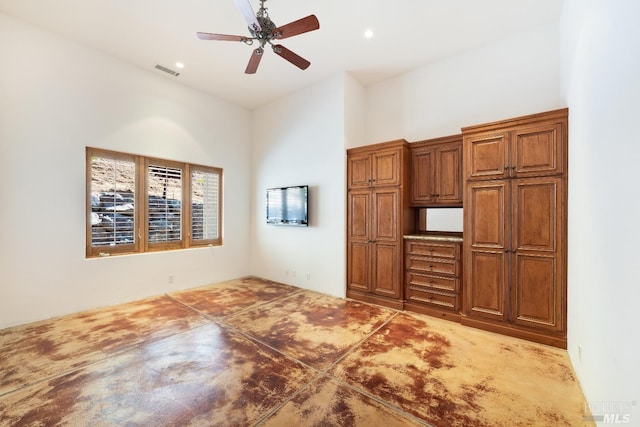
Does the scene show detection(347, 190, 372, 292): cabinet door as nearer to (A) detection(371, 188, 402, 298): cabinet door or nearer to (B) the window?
(A) detection(371, 188, 402, 298): cabinet door

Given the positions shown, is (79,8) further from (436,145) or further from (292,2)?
(436,145)

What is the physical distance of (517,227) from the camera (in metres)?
2.83

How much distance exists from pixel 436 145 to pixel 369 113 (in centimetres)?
155

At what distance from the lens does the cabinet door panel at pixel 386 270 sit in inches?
148

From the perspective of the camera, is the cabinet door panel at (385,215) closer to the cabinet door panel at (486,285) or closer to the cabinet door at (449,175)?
the cabinet door at (449,175)

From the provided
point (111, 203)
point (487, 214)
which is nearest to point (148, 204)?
point (111, 203)

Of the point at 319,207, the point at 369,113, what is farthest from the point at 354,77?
the point at 319,207

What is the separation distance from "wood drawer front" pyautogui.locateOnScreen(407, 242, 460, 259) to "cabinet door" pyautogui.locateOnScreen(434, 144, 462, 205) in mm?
642

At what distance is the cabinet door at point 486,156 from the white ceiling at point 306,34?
149 centimetres

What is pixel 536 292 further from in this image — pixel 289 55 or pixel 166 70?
pixel 166 70

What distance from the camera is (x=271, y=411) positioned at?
178 cm

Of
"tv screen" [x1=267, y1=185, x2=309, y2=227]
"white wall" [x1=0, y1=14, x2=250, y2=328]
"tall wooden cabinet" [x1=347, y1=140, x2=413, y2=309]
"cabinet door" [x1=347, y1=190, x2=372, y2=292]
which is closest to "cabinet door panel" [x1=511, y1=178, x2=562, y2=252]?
"tall wooden cabinet" [x1=347, y1=140, x2=413, y2=309]

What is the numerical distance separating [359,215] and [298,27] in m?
2.65

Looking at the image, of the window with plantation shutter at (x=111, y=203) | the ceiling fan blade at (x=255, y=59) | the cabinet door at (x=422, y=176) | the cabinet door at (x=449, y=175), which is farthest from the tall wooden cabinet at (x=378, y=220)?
A: the window with plantation shutter at (x=111, y=203)
